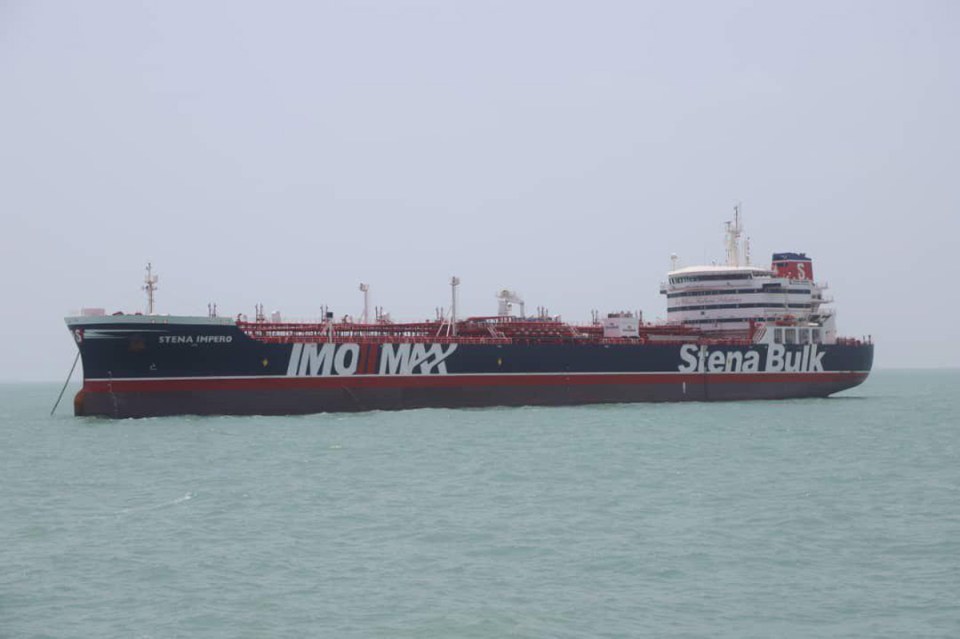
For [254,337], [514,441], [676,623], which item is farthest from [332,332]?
[676,623]

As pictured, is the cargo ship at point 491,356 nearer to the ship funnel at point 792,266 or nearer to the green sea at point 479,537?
the ship funnel at point 792,266

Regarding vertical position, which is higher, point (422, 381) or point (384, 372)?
point (384, 372)

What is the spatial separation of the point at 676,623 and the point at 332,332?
3640cm

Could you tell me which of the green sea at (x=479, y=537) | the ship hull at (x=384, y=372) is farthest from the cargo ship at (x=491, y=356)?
the green sea at (x=479, y=537)

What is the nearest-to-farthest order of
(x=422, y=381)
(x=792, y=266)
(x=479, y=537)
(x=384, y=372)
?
(x=479, y=537), (x=384, y=372), (x=422, y=381), (x=792, y=266)

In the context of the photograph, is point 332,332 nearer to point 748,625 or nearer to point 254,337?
point 254,337

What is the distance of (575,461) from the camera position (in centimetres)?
3169

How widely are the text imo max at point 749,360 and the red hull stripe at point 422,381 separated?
32cm

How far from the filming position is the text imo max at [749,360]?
58062 millimetres

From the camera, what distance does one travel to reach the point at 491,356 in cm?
5125

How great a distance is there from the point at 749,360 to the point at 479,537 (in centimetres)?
4266

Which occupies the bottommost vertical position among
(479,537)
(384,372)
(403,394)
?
(479,537)

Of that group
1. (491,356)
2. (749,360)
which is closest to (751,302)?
(749,360)

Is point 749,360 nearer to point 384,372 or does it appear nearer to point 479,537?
point 384,372
